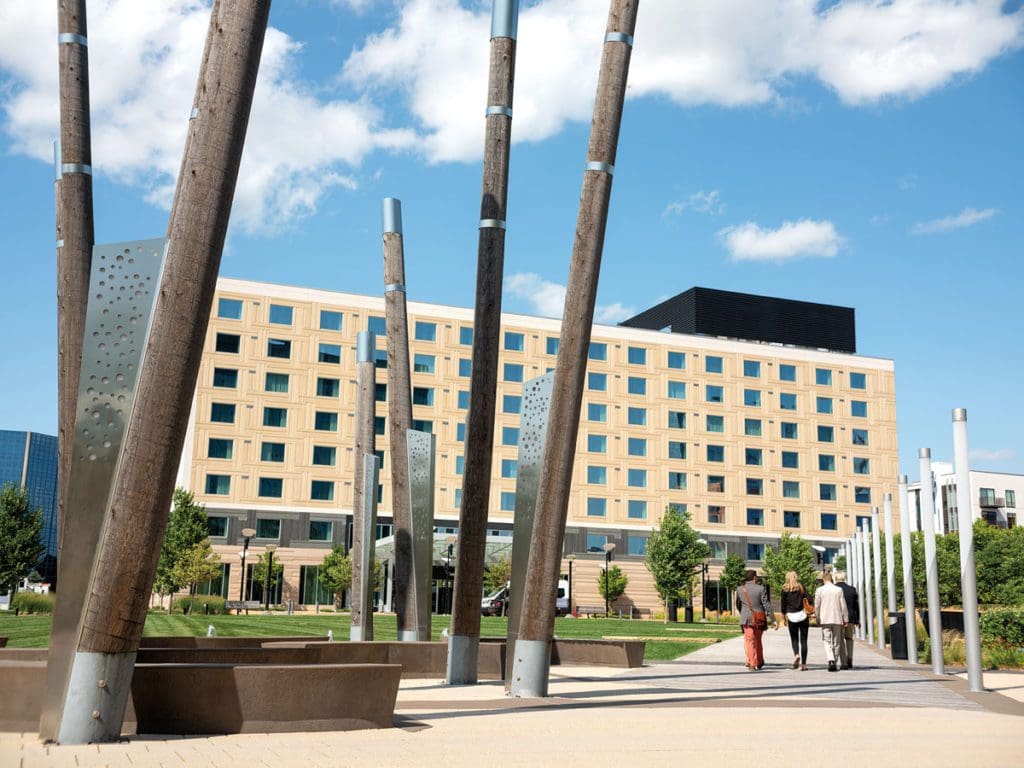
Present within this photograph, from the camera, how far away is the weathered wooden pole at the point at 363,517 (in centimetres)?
1697

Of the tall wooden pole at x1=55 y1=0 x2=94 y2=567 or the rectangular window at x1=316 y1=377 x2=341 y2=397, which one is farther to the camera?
the rectangular window at x1=316 y1=377 x2=341 y2=397

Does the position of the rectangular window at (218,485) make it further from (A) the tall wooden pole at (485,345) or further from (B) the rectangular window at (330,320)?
(A) the tall wooden pole at (485,345)

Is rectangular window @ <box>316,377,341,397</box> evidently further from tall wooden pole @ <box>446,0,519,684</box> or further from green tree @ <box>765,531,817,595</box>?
tall wooden pole @ <box>446,0,519,684</box>

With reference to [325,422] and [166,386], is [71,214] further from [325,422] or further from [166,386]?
[325,422]

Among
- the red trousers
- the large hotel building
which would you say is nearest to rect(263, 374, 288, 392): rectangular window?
the large hotel building

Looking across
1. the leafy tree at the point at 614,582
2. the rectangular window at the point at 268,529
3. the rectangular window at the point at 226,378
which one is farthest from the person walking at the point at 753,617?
the rectangular window at the point at 226,378

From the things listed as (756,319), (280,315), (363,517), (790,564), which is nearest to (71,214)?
(363,517)

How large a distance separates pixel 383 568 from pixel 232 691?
52206 mm

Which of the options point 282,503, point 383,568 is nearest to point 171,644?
point 383,568

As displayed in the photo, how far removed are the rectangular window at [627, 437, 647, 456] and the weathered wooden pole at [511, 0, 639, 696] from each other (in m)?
64.7

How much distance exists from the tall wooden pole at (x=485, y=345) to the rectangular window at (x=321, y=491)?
55.6 m

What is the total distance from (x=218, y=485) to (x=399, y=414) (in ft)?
170

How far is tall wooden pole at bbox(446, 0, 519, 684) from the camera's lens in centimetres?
1280

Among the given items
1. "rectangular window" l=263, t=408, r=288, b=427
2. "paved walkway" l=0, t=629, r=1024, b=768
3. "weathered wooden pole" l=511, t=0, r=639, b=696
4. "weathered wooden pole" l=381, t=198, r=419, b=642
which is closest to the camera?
"paved walkway" l=0, t=629, r=1024, b=768
